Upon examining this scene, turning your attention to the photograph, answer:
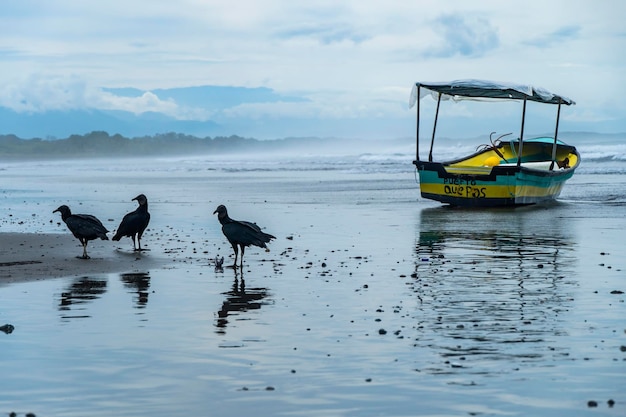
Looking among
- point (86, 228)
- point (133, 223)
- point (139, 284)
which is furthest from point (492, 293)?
point (133, 223)

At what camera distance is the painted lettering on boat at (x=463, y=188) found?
2881 cm

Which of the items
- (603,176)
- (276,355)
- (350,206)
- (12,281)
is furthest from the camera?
(603,176)

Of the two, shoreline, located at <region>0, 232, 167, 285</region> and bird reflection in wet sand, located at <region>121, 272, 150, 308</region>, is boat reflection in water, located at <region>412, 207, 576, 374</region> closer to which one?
bird reflection in wet sand, located at <region>121, 272, 150, 308</region>

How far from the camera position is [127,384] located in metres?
8.14

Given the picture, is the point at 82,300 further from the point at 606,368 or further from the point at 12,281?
the point at 606,368

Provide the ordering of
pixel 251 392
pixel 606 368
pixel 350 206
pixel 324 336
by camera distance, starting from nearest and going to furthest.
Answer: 1. pixel 251 392
2. pixel 606 368
3. pixel 324 336
4. pixel 350 206

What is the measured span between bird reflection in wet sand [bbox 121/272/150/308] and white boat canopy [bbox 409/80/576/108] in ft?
51.5

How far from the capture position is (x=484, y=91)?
29938 mm

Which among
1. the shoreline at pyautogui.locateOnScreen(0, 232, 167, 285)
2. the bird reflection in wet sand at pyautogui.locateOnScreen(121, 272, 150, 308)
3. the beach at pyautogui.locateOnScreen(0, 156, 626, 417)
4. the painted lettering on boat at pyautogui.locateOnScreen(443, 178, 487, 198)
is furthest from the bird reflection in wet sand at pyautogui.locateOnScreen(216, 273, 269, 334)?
the painted lettering on boat at pyautogui.locateOnScreen(443, 178, 487, 198)

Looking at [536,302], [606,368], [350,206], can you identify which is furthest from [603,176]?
[606,368]

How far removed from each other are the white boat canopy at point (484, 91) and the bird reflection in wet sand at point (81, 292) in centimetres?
1649

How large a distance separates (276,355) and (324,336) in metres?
0.99

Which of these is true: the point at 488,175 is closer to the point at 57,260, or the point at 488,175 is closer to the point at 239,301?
the point at 57,260

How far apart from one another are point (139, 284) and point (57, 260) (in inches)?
121
